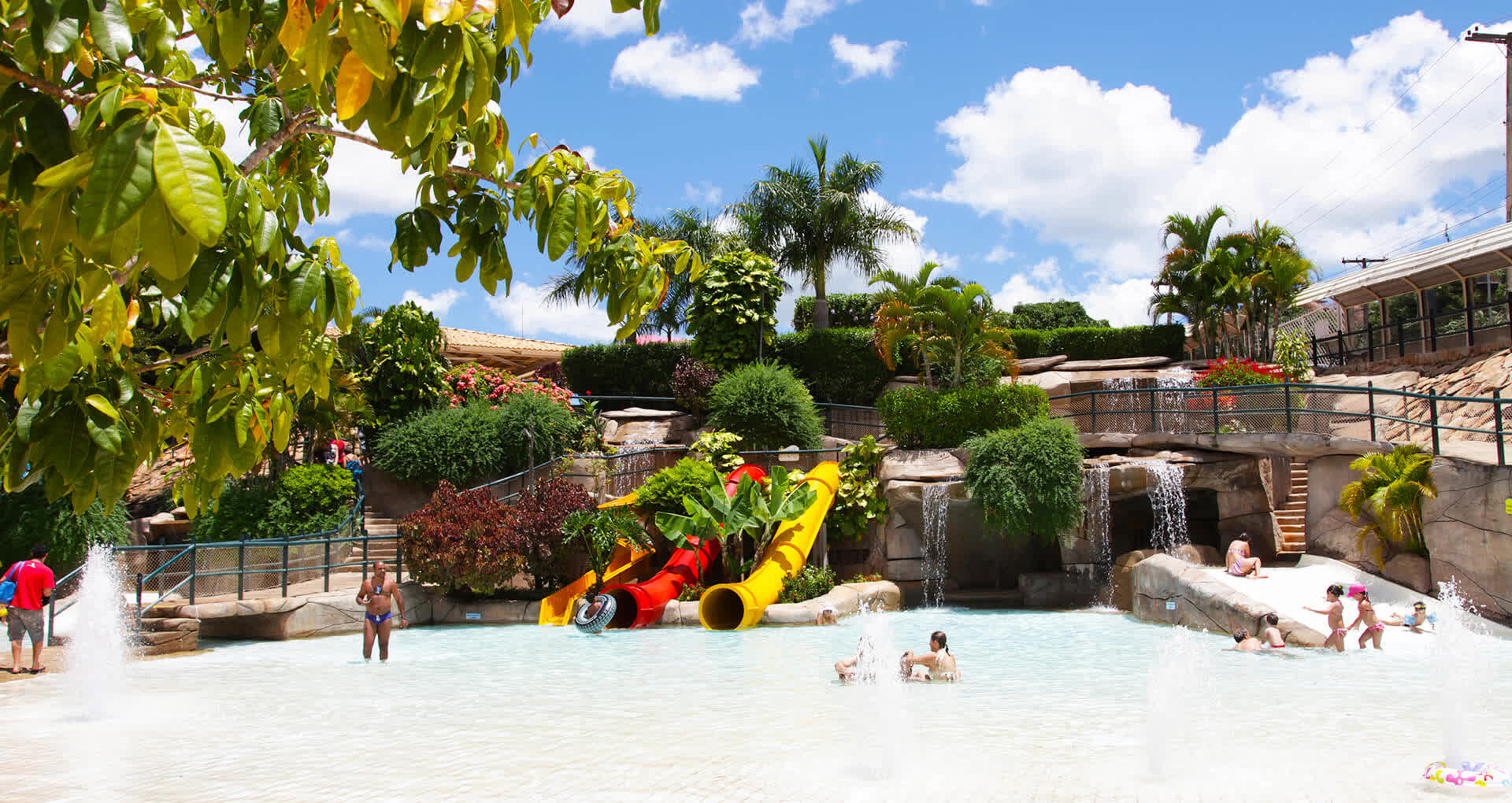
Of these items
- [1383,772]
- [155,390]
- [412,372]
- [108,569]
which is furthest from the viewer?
[412,372]

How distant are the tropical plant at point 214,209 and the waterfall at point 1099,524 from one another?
1617 cm

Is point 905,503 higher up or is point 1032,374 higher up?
point 1032,374

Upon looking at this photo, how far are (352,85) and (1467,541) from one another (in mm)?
15653

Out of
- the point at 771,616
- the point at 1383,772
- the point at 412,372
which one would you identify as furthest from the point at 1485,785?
the point at 412,372

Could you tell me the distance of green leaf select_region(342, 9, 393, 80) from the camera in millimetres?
1866

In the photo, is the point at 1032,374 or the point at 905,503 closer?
the point at 905,503

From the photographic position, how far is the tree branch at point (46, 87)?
91.8 inches

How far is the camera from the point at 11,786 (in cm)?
726

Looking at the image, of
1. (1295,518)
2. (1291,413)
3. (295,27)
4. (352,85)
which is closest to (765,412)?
(1291,413)

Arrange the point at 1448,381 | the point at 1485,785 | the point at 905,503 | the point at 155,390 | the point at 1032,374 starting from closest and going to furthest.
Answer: the point at 155,390
the point at 1485,785
the point at 905,503
the point at 1448,381
the point at 1032,374

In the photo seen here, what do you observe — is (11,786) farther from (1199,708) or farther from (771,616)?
(771,616)

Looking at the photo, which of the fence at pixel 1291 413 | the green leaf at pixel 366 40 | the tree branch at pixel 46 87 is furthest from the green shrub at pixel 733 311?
the green leaf at pixel 366 40

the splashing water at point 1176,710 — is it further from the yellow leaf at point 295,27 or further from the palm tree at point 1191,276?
the palm tree at point 1191,276

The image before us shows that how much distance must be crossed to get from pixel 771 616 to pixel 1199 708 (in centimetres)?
796
